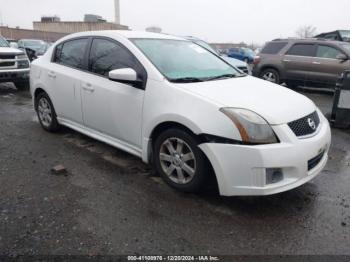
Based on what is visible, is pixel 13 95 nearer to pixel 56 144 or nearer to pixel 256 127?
pixel 56 144

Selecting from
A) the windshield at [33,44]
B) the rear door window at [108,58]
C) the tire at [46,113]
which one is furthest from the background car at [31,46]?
the rear door window at [108,58]

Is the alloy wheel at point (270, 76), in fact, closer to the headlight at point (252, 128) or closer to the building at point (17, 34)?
the headlight at point (252, 128)

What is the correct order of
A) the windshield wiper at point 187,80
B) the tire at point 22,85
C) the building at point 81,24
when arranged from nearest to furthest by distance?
the windshield wiper at point 187,80
the tire at point 22,85
the building at point 81,24

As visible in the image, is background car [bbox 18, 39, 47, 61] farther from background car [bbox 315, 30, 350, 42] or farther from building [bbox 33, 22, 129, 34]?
building [bbox 33, 22, 129, 34]

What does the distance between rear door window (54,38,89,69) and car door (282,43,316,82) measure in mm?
7392

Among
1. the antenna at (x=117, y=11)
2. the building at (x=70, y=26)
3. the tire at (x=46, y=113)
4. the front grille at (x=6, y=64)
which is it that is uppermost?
the antenna at (x=117, y=11)

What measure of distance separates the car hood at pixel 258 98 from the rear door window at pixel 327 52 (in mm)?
6996

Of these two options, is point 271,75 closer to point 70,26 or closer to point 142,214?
point 142,214

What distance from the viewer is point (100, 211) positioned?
3002 mm

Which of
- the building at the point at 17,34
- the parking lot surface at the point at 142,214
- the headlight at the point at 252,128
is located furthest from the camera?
the building at the point at 17,34

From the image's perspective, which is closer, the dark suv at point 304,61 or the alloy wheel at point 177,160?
the alloy wheel at point 177,160

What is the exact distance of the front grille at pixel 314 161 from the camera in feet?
9.88

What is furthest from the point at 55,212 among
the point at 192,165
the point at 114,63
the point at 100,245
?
the point at 114,63

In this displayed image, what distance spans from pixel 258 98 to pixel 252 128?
0.48m
